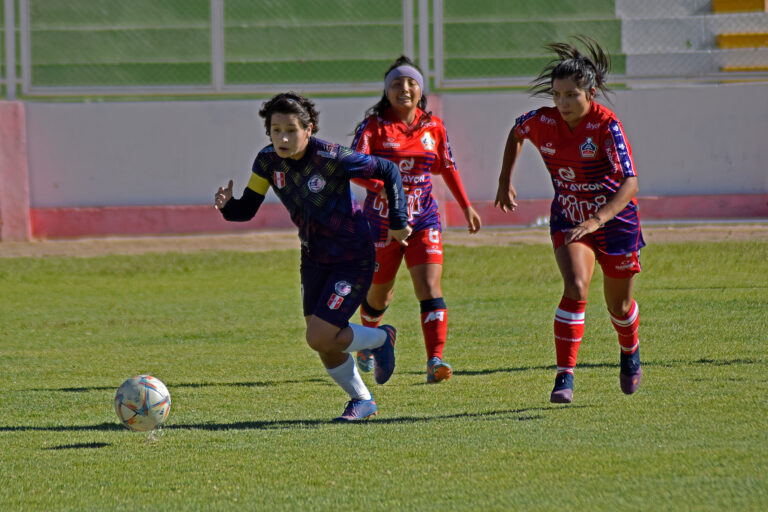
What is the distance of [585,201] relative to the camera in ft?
20.6

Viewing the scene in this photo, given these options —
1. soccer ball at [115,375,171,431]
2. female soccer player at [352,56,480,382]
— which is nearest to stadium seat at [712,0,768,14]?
female soccer player at [352,56,480,382]

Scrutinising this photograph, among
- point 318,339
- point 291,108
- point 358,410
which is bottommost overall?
point 358,410

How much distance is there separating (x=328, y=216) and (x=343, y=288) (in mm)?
386

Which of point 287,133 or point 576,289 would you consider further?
point 576,289

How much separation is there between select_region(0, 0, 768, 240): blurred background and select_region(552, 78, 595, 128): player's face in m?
12.5

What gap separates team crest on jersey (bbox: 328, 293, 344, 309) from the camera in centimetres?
599

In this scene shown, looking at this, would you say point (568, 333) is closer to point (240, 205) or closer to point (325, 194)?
point (325, 194)

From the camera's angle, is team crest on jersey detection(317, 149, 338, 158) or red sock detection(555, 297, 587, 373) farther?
red sock detection(555, 297, 587, 373)

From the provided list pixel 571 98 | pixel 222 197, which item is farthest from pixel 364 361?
pixel 571 98

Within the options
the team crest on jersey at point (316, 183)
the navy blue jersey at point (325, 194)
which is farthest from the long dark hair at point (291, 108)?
the team crest on jersey at point (316, 183)

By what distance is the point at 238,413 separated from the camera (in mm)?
6348

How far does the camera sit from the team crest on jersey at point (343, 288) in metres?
6.00

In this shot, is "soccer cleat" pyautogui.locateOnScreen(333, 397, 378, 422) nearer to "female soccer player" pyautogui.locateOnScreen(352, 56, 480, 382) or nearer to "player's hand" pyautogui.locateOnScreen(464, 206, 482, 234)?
"female soccer player" pyautogui.locateOnScreen(352, 56, 480, 382)

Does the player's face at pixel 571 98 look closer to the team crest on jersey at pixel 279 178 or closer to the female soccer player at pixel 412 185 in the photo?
the female soccer player at pixel 412 185
